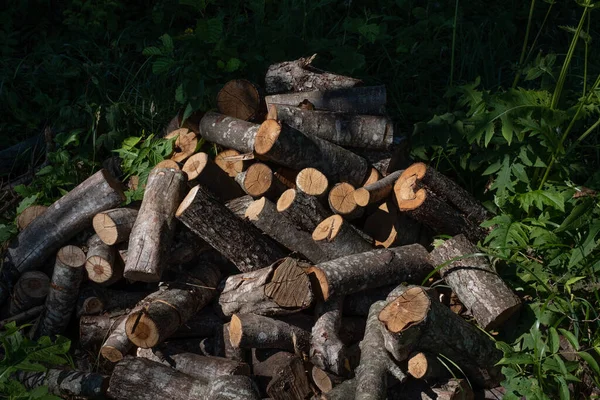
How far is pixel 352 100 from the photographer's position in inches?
200

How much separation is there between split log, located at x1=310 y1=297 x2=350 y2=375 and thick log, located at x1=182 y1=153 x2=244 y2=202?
105 centimetres

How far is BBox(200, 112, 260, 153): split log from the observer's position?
4.91m

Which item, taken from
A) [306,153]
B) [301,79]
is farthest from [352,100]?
[306,153]

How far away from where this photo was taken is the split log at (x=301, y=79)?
523cm

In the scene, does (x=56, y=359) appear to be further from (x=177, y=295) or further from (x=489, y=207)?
(x=489, y=207)

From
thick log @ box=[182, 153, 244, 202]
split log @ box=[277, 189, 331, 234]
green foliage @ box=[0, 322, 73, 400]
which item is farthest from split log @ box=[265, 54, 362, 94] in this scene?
green foliage @ box=[0, 322, 73, 400]

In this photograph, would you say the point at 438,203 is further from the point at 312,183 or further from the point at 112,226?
the point at 112,226

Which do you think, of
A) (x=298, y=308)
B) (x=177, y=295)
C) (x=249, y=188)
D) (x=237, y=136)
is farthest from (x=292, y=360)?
(x=237, y=136)

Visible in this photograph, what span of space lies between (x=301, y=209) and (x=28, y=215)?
73.3 inches

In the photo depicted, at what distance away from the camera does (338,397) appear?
3.80 m

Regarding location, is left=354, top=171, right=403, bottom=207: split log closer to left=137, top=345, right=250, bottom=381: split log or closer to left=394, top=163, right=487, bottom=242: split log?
left=394, top=163, right=487, bottom=242: split log

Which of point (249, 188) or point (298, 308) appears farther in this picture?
point (249, 188)

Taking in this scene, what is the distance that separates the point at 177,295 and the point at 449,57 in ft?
10.4

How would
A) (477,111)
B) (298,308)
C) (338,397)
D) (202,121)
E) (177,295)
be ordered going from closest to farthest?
(338,397) < (298,308) < (177,295) < (477,111) < (202,121)
